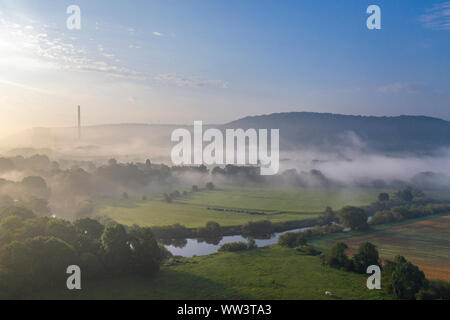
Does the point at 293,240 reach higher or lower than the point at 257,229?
higher

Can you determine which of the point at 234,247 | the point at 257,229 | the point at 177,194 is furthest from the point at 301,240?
the point at 177,194

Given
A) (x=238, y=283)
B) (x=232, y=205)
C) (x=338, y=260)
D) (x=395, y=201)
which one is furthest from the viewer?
(x=395, y=201)

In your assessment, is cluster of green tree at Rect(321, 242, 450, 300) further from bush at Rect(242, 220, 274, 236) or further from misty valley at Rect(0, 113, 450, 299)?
bush at Rect(242, 220, 274, 236)

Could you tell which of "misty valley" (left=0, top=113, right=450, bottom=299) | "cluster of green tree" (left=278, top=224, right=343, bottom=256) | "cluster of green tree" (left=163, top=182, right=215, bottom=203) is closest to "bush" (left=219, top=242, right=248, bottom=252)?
"misty valley" (left=0, top=113, right=450, bottom=299)

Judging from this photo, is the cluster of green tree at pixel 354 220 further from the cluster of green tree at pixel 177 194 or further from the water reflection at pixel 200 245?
the cluster of green tree at pixel 177 194

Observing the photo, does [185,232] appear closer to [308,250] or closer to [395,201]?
[308,250]
